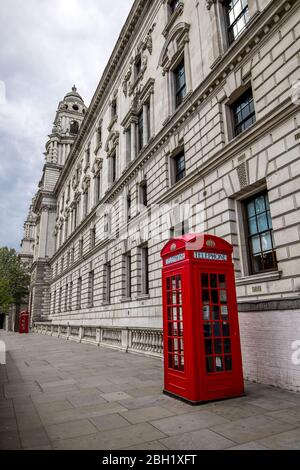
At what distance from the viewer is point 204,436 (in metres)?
3.82

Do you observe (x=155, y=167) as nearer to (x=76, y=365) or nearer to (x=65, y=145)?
(x=76, y=365)

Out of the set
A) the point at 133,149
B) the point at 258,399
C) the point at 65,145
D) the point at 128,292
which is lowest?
the point at 258,399

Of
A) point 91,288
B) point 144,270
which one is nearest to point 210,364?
point 144,270

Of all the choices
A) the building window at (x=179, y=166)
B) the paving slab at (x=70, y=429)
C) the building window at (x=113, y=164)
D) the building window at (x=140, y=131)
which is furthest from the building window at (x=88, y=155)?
the paving slab at (x=70, y=429)

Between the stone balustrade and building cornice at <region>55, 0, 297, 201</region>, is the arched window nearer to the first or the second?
the stone balustrade

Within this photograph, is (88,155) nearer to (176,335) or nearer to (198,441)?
(176,335)

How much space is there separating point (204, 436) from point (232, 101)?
978 cm

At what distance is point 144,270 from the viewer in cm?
1650

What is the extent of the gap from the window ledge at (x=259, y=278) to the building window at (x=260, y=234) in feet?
1.39

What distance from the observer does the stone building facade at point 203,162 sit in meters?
7.62

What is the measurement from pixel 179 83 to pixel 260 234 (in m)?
9.55

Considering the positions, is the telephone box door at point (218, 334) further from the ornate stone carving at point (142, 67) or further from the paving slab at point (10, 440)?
the ornate stone carving at point (142, 67)

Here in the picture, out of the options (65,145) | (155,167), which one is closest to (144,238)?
(155,167)

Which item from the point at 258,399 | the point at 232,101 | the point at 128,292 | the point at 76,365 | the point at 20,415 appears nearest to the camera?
the point at 20,415
